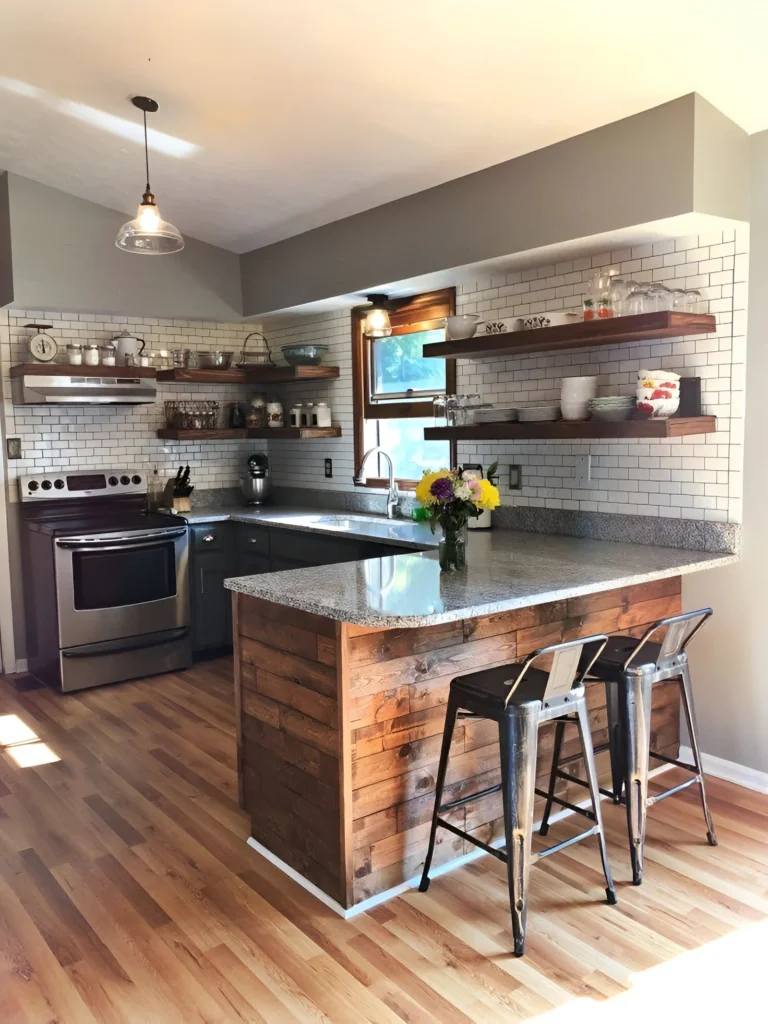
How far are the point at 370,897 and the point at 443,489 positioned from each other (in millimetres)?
1318

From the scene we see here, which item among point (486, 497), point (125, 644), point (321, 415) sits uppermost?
point (321, 415)

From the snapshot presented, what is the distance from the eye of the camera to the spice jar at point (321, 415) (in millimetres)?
5102

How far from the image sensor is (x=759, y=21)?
2.29m

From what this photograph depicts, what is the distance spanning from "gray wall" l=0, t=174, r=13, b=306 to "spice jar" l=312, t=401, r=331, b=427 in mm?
1848

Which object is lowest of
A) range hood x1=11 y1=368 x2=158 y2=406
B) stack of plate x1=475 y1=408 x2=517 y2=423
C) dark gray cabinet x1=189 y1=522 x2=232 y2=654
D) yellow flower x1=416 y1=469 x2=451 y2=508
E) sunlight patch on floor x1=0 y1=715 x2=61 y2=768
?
sunlight patch on floor x1=0 y1=715 x2=61 y2=768

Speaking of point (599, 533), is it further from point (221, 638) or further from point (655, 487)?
point (221, 638)

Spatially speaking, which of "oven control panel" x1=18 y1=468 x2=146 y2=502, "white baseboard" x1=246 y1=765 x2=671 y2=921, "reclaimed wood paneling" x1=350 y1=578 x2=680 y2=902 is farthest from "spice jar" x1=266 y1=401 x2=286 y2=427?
"white baseboard" x1=246 y1=765 x2=671 y2=921

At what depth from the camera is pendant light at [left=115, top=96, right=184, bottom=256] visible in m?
3.04

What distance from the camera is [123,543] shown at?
454cm

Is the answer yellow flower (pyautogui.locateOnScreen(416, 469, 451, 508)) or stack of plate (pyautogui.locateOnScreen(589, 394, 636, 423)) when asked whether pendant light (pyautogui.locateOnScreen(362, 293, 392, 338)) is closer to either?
stack of plate (pyautogui.locateOnScreen(589, 394, 636, 423))

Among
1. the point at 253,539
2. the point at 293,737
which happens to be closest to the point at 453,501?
the point at 293,737

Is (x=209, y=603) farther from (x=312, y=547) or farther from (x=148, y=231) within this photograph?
(x=148, y=231)

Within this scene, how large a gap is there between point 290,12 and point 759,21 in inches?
55.3

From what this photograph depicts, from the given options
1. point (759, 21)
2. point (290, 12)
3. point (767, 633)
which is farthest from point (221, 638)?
point (759, 21)
